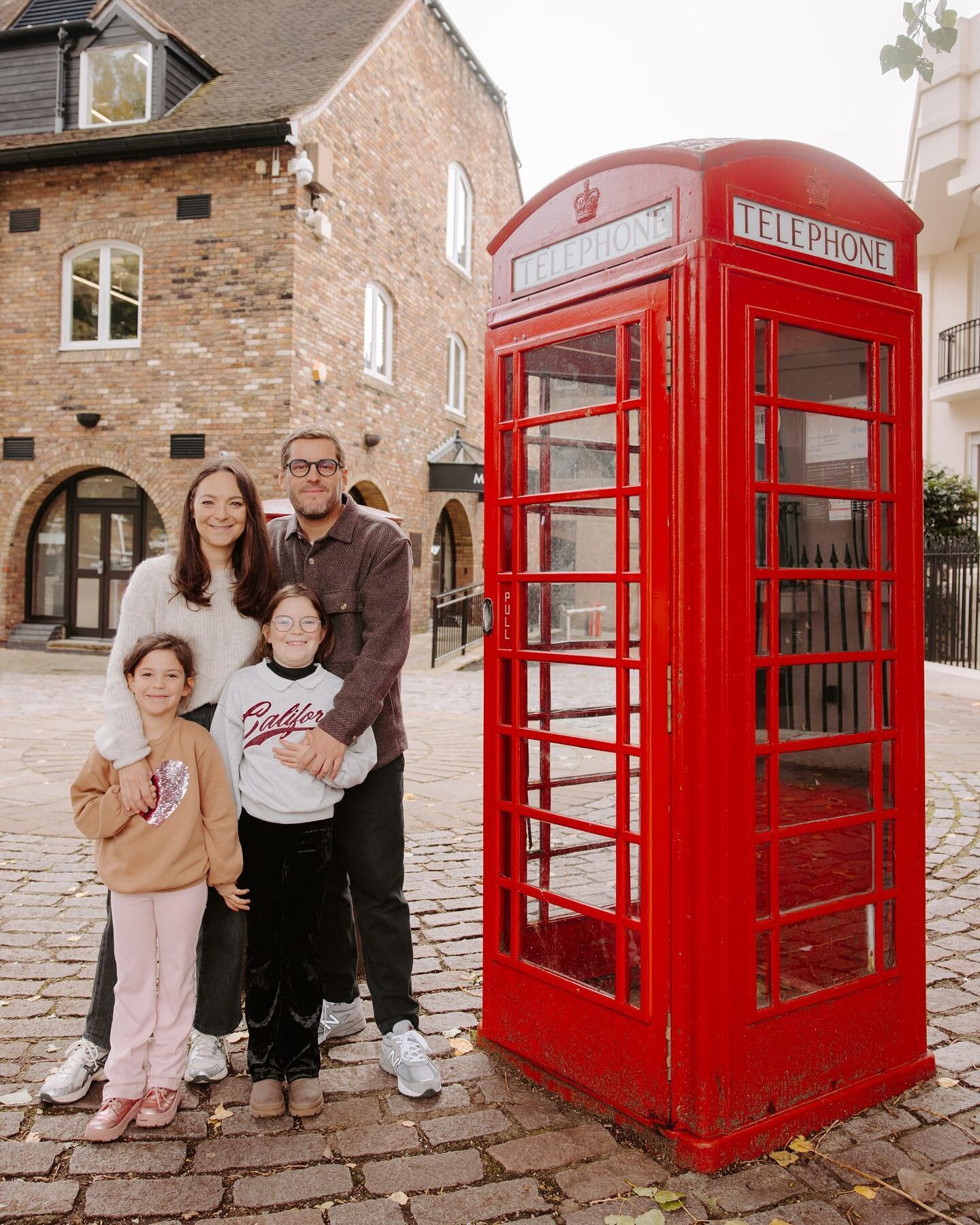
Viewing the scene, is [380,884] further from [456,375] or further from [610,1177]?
[456,375]

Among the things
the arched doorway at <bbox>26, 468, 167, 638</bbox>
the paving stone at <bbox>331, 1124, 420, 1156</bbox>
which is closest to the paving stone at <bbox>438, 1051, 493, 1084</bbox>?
the paving stone at <bbox>331, 1124, 420, 1156</bbox>

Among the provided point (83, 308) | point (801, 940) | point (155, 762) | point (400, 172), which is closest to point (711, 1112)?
point (801, 940)

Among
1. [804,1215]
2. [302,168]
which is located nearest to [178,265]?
[302,168]

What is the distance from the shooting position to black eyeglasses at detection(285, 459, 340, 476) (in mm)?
3348

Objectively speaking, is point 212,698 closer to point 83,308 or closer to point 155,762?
point 155,762

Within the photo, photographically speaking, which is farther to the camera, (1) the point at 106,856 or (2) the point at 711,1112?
(1) the point at 106,856

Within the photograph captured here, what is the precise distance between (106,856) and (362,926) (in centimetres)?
86

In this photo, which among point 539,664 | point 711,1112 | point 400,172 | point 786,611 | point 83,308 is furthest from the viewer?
point 400,172

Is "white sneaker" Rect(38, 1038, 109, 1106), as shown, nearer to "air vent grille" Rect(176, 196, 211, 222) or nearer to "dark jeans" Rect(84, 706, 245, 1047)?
"dark jeans" Rect(84, 706, 245, 1047)

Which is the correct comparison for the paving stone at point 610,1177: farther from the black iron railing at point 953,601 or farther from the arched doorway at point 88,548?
the arched doorway at point 88,548

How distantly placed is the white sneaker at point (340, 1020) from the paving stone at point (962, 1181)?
1.91 meters

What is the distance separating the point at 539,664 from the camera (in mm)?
3307

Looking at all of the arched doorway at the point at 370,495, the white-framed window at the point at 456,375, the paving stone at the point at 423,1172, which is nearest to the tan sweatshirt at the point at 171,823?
the paving stone at the point at 423,1172

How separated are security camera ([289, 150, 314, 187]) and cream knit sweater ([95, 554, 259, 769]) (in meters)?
13.6
